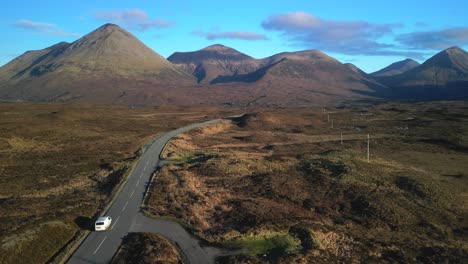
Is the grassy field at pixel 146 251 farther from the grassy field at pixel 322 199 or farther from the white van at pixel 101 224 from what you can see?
the grassy field at pixel 322 199

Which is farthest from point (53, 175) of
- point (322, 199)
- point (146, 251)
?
point (322, 199)

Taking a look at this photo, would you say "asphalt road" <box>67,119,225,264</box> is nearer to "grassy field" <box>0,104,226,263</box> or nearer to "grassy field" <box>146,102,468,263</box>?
"grassy field" <box>146,102,468,263</box>

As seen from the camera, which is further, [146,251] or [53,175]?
[53,175]

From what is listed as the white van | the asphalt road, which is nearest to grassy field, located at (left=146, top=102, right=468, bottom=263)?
the asphalt road

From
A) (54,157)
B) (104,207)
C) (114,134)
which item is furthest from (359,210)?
(114,134)

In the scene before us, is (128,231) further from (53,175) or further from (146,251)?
(53,175)

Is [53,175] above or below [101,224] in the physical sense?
above
